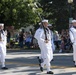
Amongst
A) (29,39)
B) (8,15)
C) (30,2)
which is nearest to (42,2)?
→ (30,2)

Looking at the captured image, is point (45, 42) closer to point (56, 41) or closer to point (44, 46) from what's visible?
point (44, 46)

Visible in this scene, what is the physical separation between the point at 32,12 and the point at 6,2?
3.20 metres

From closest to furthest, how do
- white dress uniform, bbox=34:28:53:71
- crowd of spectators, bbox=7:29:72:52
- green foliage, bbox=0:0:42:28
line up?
white dress uniform, bbox=34:28:53:71, crowd of spectators, bbox=7:29:72:52, green foliage, bbox=0:0:42:28

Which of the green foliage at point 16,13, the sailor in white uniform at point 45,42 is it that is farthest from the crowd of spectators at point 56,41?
the sailor in white uniform at point 45,42

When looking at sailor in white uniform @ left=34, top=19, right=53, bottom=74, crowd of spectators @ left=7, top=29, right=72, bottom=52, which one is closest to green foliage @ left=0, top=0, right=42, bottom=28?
crowd of spectators @ left=7, top=29, right=72, bottom=52

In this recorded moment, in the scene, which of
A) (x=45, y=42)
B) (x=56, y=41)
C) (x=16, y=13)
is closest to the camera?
(x=45, y=42)

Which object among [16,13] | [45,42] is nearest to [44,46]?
[45,42]

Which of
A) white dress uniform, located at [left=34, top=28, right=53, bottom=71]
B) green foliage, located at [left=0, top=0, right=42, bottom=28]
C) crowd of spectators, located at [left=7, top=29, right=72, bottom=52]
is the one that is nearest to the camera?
white dress uniform, located at [left=34, top=28, right=53, bottom=71]

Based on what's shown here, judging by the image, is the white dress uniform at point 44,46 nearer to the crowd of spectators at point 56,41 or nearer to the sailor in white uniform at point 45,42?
the sailor in white uniform at point 45,42

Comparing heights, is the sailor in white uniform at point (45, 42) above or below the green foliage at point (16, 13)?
below

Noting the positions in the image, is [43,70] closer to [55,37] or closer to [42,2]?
[55,37]

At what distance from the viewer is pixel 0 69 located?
13.2 m

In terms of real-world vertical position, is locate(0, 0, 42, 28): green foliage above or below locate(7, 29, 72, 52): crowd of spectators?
above

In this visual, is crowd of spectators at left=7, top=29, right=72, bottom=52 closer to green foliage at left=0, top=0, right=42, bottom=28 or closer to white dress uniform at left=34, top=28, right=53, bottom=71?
green foliage at left=0, top=0, right=42, bottom=28
